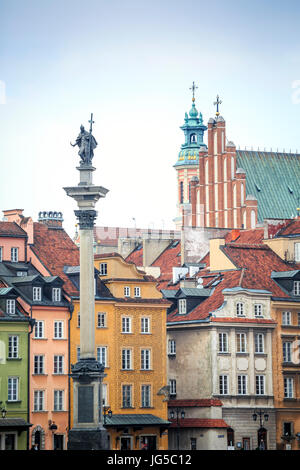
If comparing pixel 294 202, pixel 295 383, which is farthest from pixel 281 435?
pixel 294 202

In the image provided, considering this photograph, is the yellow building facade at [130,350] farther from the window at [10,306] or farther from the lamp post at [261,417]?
the lamp post at [261,417]

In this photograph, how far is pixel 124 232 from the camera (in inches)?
6004

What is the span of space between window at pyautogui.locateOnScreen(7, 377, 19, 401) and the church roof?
167ft

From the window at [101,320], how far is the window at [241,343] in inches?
335

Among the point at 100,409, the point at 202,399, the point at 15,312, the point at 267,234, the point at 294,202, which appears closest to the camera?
the point at 100,409

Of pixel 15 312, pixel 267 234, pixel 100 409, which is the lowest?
pixel 100 409

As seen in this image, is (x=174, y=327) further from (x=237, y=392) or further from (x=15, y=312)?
(x=15, y=312)

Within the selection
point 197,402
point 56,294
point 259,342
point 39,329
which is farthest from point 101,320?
point 259,342

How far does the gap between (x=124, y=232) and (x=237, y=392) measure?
2008 inches

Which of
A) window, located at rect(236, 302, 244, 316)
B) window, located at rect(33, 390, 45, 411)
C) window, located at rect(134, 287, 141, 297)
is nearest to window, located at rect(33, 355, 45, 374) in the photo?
window, located at rect(33, 390, 45, 411)

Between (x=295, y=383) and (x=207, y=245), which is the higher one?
(x=207, y=245)

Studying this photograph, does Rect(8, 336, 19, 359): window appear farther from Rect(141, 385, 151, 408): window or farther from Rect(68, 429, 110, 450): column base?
Rect(68, 429, 110, 450): column base

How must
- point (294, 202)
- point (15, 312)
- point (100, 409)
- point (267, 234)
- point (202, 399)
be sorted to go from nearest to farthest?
point (100, 409) < point (15, 312) < point (202, 399) < point (267, 234) < point (294, 202)

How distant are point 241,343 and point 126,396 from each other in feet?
26.9
